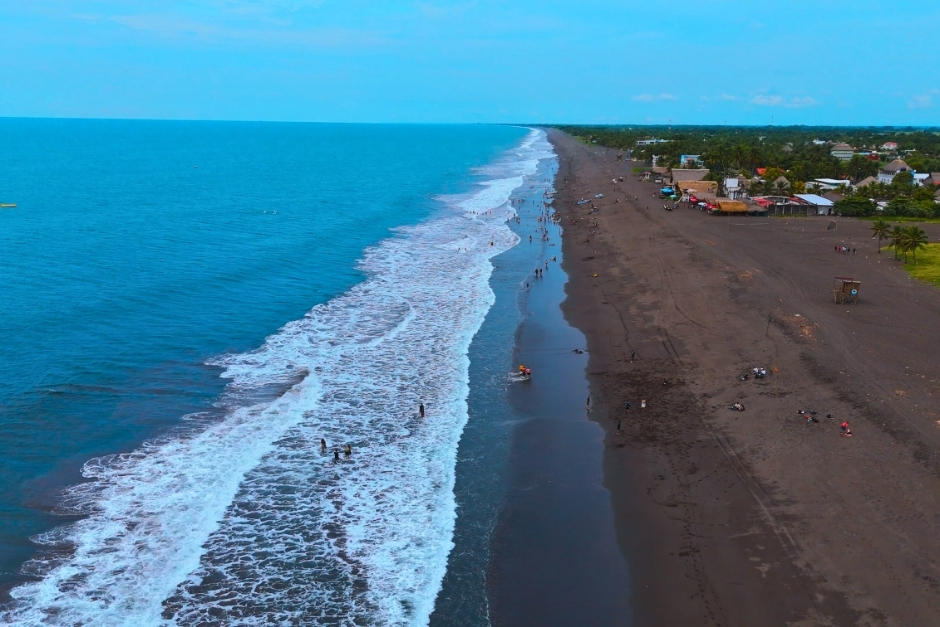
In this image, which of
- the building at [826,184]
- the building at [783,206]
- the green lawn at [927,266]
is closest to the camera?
the green lawn at [927,266]

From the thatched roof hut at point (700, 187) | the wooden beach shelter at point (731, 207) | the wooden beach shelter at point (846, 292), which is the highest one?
the thatched roof hut at point (700, 187)

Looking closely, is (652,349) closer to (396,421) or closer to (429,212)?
(396,421)

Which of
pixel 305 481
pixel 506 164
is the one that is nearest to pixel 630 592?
pixel 305 481

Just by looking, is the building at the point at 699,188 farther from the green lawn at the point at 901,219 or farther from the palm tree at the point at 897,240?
the palm tree at the point at 897,240

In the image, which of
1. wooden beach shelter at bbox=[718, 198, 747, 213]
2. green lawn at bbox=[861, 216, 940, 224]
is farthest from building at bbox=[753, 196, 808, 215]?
green lawn at bbox=[861, 216, 940, 224]

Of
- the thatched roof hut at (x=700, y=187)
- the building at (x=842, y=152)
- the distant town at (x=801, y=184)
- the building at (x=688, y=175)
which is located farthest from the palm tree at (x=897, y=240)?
the building at (x=842, y=152)
